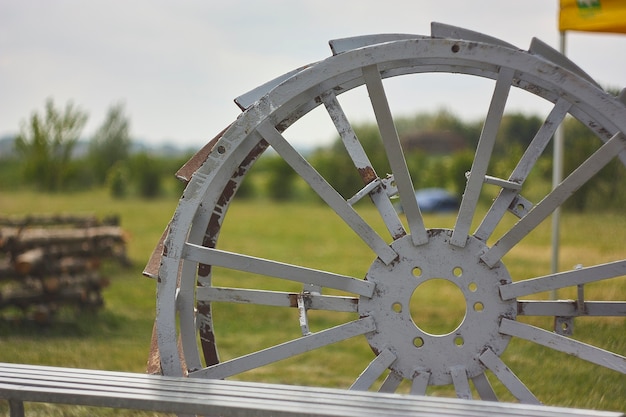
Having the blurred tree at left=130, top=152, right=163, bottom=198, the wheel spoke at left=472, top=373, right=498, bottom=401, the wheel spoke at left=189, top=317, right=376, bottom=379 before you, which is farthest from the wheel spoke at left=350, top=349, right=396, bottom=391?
the blurred tree at left=130, top=152, right=163, bottom=198

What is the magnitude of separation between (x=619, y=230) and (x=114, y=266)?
7.62m

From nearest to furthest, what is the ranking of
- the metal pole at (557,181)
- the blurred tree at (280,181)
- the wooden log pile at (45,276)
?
Result: the metal pole at (557,181) → the wooden log pile at (45,276) → the blurred tree at (280,181)

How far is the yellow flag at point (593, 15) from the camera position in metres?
7.14

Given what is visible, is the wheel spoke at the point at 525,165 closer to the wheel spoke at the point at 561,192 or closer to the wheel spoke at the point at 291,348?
the wheel spoke at the point at 561,192

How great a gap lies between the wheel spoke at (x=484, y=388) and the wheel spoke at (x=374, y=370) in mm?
394

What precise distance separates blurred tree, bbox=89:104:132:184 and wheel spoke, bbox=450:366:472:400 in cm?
1938

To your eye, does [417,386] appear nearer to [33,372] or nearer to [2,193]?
[33,372]

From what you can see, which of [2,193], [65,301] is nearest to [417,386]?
[65,301]

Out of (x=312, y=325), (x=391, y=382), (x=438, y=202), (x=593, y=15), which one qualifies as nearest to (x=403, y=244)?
(x=391, y=382)

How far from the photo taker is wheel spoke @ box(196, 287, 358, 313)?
12.4ft

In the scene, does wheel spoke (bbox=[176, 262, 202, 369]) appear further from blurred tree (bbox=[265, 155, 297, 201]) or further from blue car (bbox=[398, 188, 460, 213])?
blurred tree (bbox=[265, 155, 297, 201])

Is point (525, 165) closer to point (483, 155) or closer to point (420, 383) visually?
point (483, 155)

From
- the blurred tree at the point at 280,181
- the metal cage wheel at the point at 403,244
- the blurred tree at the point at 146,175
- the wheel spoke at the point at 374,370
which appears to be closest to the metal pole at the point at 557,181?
the metal cage wheel at the point at 403,244

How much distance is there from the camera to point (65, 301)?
811 centimetres
